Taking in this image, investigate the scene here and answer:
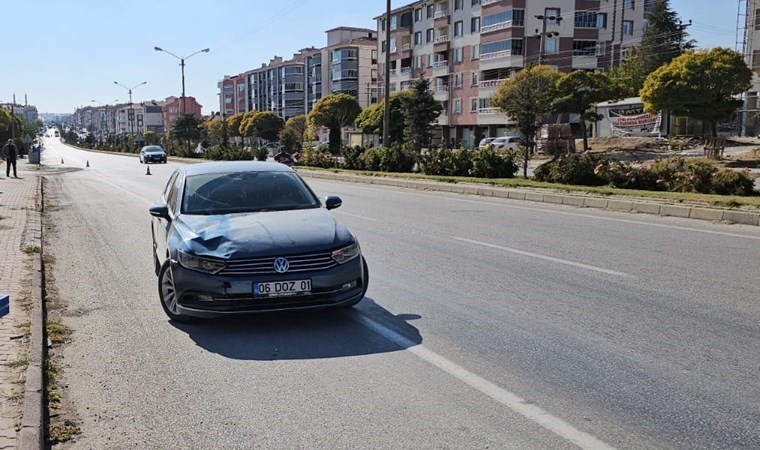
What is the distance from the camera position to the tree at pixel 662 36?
7625 cm

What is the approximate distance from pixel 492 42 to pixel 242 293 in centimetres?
7175

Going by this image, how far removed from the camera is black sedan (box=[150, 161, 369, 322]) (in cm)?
617

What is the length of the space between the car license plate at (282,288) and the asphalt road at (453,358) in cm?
39

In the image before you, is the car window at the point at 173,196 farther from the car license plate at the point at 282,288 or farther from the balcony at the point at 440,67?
the balcony at the point at 440,67

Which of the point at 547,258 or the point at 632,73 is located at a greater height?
the point at 632,73

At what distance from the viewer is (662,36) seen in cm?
7825

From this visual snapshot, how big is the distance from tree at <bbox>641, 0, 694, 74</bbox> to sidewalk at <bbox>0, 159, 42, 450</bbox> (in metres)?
71.8

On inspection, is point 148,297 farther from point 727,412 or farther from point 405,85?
point 405,85

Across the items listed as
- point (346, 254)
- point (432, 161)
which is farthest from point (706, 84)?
point (346, 254)

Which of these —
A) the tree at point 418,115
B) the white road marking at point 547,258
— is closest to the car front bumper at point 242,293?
the white road marking at point 547,258

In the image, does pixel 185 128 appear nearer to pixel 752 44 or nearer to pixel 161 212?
pixel 752 44

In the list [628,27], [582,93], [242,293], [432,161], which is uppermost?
[628,27]

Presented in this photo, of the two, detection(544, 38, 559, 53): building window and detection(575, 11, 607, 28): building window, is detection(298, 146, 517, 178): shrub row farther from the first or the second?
detection(575, 11, 607, 28): building window

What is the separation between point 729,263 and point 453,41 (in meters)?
75.3
